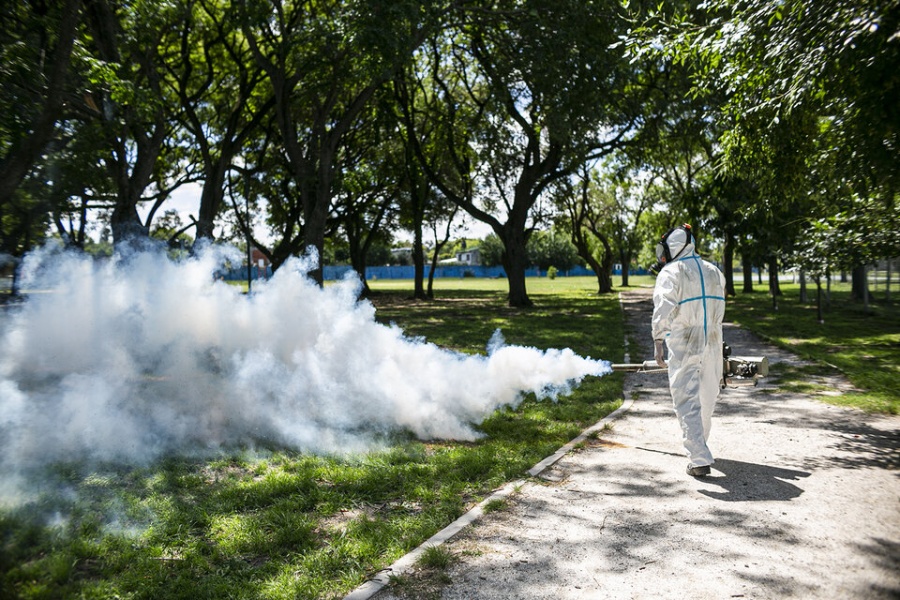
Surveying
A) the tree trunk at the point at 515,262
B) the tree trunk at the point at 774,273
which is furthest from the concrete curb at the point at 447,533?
the tree trunk at the point at 774,273

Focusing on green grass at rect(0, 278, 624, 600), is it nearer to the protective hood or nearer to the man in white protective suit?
the man in white protective suit

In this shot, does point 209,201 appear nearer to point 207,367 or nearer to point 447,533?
point 207,367

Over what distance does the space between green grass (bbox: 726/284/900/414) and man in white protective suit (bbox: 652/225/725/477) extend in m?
3.55

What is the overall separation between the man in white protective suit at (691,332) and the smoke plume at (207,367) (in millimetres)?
2348

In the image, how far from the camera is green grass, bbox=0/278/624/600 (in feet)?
11.2

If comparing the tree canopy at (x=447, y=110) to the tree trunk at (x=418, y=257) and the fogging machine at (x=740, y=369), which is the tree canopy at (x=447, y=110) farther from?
the fogging machine at (x=740, y=369)

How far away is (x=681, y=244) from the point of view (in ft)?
18.7

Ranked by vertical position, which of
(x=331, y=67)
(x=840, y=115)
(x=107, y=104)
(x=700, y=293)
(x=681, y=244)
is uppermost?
(x=331, y=67)

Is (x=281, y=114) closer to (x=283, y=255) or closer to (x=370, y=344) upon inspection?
(x=370, y=344)

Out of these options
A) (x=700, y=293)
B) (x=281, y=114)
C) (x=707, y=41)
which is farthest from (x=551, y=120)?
(x=700, y=293)

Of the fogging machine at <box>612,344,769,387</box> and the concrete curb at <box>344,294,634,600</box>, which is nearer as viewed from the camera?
the concrete curb at <box>344,294,634,600</box>

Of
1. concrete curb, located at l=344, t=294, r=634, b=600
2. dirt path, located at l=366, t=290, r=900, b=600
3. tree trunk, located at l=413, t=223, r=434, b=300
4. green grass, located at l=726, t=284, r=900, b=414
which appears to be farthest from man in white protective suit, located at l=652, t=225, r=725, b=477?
tree trunk, located at l=413, t=223, r=434, b=300

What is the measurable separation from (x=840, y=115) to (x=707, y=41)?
6.53 ft

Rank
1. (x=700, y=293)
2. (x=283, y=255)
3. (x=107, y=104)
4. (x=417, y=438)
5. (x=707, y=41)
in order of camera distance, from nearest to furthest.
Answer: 1. (x=700, y=293)
2. (x=417, y=438)
3. (x=707, y=41)
4. (x=107, y=104)
5. (x=283, y=255)
